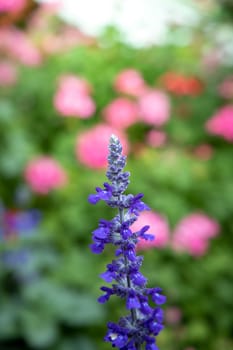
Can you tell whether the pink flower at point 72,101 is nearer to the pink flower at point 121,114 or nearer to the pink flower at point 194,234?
the pink flower at point 121,114

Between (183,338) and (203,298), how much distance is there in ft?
0.89

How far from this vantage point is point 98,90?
3955 mm

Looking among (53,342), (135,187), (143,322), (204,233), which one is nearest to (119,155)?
(143,322)

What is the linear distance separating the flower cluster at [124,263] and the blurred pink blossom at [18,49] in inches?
126

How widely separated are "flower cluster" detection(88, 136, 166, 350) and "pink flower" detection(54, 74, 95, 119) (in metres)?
2.56

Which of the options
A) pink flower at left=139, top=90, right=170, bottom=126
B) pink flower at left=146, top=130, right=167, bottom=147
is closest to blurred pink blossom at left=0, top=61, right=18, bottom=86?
pink flower at left=139, top=90, right=170, bottom=126

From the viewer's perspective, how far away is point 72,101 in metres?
3.38

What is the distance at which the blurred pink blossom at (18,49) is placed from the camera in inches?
154

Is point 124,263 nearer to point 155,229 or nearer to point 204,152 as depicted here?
point 155,229

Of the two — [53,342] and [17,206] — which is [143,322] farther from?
[17,206]

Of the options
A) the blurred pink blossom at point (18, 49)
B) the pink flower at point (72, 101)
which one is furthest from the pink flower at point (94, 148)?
the blurred pink blossom at point (18, 49)

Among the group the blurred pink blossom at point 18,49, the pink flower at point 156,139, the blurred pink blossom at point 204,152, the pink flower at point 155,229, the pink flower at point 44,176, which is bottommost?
the pink flower at point 155,229

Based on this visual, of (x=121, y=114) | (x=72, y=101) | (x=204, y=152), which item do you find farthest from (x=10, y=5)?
(x=204, y=152)

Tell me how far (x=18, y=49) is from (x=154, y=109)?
3.25 ft
